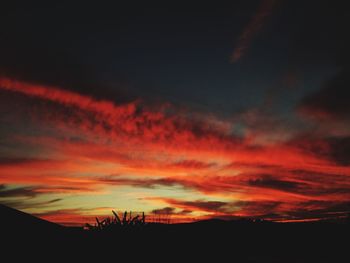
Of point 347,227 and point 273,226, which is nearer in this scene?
point 347,227

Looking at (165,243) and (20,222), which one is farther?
(165,243)

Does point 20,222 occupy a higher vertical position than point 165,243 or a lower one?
higher

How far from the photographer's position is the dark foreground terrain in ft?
34.1

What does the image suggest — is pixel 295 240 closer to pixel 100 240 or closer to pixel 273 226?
pixel 273 226

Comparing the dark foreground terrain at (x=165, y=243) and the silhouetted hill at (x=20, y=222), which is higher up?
the silhouetted hill at (x=20, y=222)

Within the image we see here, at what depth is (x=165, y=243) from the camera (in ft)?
37.6

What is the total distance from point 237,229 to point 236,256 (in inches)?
130

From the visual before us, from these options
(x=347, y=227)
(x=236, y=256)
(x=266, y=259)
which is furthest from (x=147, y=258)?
(x=347, y=227)

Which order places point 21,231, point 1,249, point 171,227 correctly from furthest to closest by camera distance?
point 171,227 < point 21,231 < point 1,249

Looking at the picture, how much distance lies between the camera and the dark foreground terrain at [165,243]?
1039cm

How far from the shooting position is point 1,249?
32.1 ft

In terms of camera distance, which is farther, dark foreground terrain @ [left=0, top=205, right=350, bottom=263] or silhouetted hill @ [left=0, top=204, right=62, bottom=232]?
silhouetted hill @ [left=0, top=204, right=62, bottom=232]

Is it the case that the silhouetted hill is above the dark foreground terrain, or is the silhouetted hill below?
above

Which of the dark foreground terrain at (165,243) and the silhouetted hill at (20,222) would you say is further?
the silhouetted hill at (20,222)
